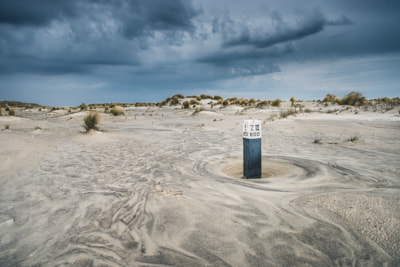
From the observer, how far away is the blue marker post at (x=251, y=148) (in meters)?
3.20

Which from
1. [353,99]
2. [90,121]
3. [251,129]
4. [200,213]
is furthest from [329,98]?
[200,213]

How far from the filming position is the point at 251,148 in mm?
3227

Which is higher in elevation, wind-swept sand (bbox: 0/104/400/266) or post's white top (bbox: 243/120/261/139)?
post's white top (bbox: 243/120/261/139)

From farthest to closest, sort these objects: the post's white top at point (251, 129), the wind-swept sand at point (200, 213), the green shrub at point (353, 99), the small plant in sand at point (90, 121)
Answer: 1. the green shrub at point (353, 99)
2. the small plant in sand at point (90, 121)
3. the post's white top at point (251, 129)
4. the wind-swept sand at point (200, 213)

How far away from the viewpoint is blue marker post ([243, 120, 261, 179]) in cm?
320

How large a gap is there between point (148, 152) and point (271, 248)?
3.98m

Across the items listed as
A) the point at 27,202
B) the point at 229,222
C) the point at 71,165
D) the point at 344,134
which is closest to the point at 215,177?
the point at 229,222

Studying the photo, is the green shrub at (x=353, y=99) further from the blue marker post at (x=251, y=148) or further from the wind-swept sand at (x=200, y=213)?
the blue marker post at (x=251, y=148)

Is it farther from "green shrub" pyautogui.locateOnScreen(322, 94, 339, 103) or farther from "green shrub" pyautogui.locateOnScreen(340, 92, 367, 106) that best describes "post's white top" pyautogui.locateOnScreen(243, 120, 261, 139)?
→ "green shrub" pyautogui.locateOnScreen(322, 94, 339, 103)

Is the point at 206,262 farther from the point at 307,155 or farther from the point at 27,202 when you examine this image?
the point at 307,155

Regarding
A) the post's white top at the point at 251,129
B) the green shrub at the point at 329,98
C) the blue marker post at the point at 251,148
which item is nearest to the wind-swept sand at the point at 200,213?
the blue marker post at the point at 251,148

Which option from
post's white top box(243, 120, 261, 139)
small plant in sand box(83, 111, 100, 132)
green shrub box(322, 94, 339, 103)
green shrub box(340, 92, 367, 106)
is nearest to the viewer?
post's white top box(243, 120, 261, 139)

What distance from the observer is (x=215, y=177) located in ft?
10.7

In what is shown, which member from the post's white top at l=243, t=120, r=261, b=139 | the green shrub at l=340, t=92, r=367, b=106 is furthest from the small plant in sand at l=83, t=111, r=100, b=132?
the green shrub at l=340, t=92, r=367, b=106
